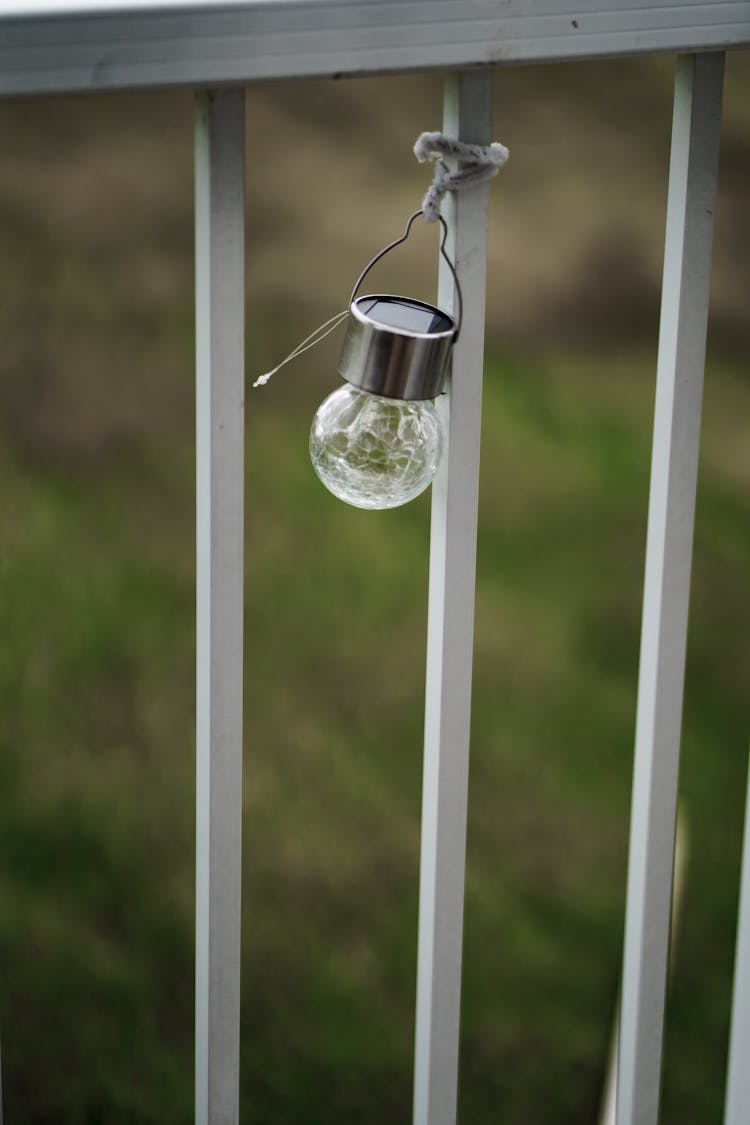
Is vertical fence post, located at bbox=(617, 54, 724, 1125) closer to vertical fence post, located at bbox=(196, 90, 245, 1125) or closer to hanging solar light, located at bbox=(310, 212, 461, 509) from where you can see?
hanging solar light, located at bbox=(310, 212, 461, 509)

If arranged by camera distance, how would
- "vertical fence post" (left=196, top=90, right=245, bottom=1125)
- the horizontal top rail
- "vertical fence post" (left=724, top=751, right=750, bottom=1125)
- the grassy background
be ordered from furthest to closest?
the grassy background
"vertical fence post" (left=724, top=751, right=750, bottom=1125)
"vertical fence post" (left=196, top=90, right=245, bottom=1125)
the horizontal top rail

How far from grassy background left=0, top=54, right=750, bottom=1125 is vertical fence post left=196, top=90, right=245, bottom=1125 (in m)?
1.21

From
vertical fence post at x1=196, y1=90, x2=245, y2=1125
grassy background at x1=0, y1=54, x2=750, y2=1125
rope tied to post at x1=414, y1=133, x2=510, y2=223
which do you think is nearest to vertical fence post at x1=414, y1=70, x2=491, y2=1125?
rope tied to post at x1=414, y1=133, x2=510, y2=223

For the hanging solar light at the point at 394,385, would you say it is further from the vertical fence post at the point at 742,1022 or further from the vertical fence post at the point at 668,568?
the vertical fence post at the point at 742,1022

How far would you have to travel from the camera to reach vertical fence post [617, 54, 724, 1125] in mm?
738

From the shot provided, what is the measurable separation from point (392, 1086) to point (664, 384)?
5.39ft

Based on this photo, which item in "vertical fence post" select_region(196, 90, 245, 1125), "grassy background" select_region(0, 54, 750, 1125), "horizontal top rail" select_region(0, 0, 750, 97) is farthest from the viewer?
"grassy background" select_region(0, 54, 750, 1125)

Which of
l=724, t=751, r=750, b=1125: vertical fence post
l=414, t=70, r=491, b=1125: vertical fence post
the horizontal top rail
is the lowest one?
l=724, t=751, r=750, b=1125: vertical fence post

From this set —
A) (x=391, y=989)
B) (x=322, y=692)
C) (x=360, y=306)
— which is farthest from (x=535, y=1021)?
(x=360, y=306)

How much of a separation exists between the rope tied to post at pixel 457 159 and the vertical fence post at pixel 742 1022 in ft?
1.57

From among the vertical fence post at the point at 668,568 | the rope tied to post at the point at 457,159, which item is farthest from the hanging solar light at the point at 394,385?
the vertical fence post at the point at 668,568

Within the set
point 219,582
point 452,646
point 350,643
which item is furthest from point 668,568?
point 350,643

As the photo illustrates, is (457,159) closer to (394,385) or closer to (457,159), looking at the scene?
(457,159)

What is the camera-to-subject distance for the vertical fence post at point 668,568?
738 millimetres
